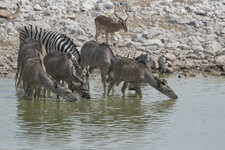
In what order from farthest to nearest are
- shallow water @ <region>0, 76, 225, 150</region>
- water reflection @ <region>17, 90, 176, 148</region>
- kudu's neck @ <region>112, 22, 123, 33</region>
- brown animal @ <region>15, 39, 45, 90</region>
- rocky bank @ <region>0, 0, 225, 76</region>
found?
kudu's neck @ <region>112, 22, 123, 33</region> < rocky bank @ <region>0, 0, 225, 76</region> < brown animal @ <region>15, 39, 45, 90</region> < water reflection @ <region>17, 90, 176, 148</region> < shallow water @ <region>0, 76, 225, 150</region>

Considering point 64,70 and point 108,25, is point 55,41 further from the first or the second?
point 108,25

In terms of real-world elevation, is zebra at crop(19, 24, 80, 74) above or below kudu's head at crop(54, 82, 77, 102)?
above

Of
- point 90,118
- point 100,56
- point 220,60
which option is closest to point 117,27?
point 220,60

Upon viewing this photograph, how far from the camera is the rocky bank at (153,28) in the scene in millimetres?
19453

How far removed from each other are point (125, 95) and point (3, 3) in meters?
10.6

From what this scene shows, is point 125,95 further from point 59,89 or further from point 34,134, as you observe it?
point 34,134

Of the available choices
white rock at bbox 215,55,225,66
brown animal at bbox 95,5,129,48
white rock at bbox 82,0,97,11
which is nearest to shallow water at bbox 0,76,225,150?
white rock at bbox 215,55,225,66

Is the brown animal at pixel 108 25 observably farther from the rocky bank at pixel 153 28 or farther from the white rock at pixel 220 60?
the white rock at pixel 220 60

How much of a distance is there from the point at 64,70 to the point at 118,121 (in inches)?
114

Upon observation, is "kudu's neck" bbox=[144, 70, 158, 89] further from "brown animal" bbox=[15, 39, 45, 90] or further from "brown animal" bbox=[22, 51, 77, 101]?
"brown animal" bbox=[15, 39, 45, 90]

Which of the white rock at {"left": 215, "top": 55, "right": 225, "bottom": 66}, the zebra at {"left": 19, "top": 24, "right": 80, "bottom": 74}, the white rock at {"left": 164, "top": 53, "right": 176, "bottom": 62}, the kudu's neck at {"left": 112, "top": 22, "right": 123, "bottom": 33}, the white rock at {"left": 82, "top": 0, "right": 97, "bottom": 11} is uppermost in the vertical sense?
the white rock at {"left": 82, "top": 0, "right": 97, "bottom": 11}

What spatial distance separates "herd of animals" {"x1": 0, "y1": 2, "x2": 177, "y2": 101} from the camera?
1275 centimetres

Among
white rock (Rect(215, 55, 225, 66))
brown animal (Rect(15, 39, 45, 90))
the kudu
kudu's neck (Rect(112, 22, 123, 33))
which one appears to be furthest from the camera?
kudu's neck (Rect(112, 22, 123, 33))

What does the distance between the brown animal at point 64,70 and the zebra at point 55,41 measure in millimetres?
1045
